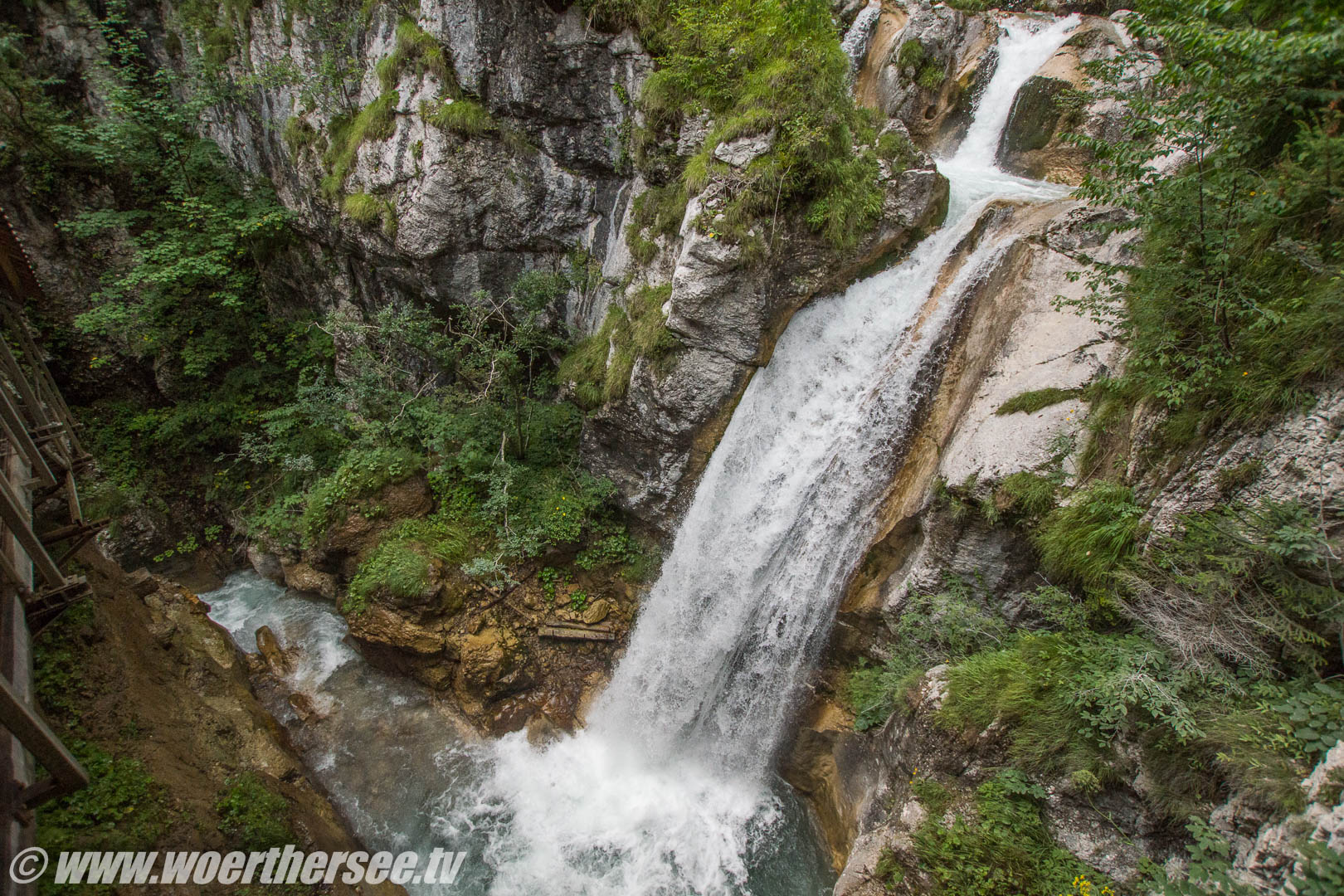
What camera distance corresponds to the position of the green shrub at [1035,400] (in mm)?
5637

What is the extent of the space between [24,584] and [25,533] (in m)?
0.43

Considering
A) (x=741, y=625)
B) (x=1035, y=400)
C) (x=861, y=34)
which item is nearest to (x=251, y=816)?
(x=741, y=625)

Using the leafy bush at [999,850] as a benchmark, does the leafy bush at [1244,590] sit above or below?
above

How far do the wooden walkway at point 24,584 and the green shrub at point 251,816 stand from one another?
129cm

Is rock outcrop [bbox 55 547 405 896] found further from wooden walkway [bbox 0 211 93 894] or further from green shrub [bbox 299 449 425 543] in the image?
green shrub [bbox 299 449 425 543]

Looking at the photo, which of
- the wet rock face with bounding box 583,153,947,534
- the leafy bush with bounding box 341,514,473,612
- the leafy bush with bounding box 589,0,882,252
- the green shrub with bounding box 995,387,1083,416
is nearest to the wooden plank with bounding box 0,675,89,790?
the leafy bush with bounding box 341,514,473,612

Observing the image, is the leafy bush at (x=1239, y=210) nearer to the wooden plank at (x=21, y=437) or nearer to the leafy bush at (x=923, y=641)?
the leafy bush at (x=923, y=641)

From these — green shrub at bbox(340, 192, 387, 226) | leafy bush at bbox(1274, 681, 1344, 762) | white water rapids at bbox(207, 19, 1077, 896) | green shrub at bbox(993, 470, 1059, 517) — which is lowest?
white water rapids at bbox(207, 19, 1077, 896)

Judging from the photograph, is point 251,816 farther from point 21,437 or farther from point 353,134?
point 353,134

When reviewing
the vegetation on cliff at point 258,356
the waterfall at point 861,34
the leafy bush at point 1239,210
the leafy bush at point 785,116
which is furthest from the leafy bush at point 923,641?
the waterfall at point 861,34

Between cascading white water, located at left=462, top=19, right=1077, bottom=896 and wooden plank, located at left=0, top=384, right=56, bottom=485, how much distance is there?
6.49 meters

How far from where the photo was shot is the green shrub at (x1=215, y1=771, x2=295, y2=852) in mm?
4938

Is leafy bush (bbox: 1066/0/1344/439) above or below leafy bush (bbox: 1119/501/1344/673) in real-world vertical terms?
above

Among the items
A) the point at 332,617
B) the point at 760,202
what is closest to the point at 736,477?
the point at 760,202
